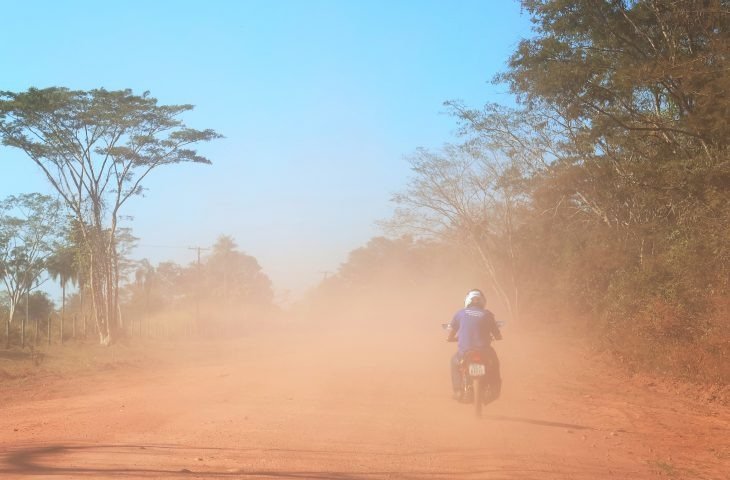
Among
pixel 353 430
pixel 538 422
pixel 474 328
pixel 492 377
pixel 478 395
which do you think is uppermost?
pixel 474 328

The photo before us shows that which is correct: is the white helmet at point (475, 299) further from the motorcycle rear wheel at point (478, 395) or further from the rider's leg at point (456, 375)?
the motorcycle rear wheel at point (478, 395)

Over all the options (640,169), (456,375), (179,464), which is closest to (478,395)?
(456,375)

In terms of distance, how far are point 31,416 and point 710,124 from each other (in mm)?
13913

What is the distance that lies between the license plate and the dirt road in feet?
2.03

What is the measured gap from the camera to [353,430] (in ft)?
26.2

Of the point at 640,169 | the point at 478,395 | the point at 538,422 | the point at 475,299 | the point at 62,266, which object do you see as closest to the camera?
the point at 538,422

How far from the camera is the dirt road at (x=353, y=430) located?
6156 millimetres

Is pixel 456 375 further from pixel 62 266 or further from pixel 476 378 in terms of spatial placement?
pixel 62 266

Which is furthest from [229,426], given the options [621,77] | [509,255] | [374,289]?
[374,289]

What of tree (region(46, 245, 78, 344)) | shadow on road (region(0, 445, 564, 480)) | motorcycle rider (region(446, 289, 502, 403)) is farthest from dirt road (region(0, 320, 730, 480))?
tree (region(46, 245, 78, 344))

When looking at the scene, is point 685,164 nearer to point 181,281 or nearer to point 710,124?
point 710,124

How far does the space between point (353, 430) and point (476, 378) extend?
2.02m

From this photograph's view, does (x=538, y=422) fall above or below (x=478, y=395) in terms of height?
below

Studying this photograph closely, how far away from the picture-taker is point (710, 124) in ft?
45.9
